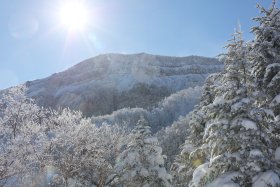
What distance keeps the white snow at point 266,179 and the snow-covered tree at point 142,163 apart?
1544cm

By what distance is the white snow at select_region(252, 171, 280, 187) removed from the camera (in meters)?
14.3

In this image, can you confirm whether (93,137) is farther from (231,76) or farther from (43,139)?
(231,76)

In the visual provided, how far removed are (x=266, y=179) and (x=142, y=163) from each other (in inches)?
663

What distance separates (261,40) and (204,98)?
Result: 493 inches

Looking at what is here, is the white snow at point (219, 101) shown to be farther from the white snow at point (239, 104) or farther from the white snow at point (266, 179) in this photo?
the white snow at point (266, 179)

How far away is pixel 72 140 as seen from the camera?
1425 inches

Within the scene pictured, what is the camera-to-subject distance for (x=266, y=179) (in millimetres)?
14461

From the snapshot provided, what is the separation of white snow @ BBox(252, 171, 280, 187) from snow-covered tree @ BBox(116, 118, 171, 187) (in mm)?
15441

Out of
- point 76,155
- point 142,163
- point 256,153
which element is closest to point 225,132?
point 256,153

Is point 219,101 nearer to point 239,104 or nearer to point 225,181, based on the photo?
point 239,104

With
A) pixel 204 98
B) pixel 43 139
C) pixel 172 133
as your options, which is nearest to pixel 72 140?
pixel 43 139

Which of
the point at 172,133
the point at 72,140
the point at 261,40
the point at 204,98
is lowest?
the point at 172,133

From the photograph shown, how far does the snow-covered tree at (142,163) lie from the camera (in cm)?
2997

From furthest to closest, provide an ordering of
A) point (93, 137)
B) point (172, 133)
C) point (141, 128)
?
1. point (172, 133)
2. point (93, 137)
3. point (141, 128)
